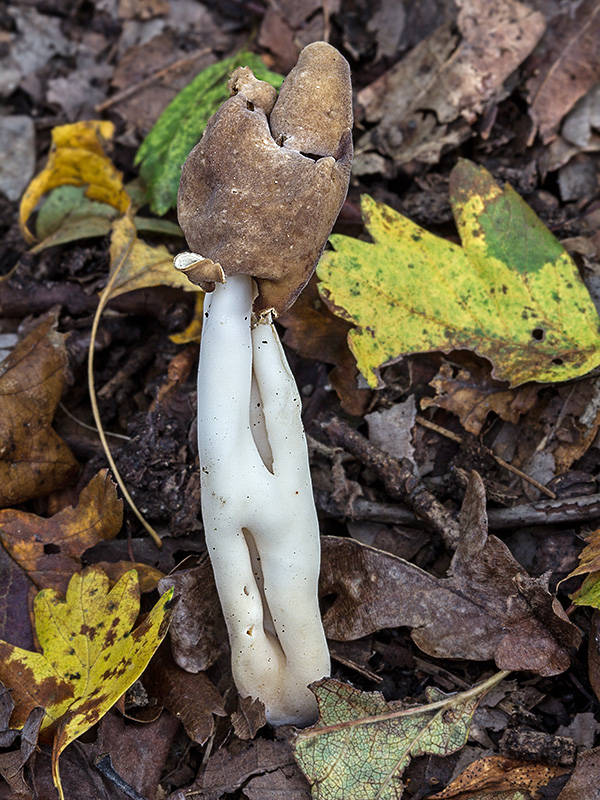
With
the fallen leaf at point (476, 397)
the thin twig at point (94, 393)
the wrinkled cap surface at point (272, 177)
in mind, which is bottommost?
the thin twig at point (94, 393)

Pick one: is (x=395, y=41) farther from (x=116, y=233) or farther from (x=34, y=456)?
(x=34, y=456)

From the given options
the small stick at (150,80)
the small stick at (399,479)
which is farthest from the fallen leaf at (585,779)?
the small stick at (150,80)

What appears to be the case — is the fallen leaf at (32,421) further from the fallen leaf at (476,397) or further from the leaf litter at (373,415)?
the fallen leaf at (476,397)

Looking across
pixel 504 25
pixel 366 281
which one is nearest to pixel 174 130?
pixel 366 281

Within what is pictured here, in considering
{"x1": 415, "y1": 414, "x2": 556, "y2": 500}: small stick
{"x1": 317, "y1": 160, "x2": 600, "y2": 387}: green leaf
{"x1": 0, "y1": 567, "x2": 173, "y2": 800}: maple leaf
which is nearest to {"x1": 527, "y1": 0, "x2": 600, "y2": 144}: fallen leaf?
{"x1": 317, "y1": 160, "x2": 600, "y2": 387}: green leaf

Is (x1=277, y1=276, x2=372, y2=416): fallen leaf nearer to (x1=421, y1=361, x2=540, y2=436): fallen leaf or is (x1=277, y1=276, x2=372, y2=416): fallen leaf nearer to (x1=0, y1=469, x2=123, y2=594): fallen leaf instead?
(x1=421, y1=361, x2=540, y2=436): fallen leaf

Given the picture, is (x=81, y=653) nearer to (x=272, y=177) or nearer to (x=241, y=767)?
(x=241, y=767)
